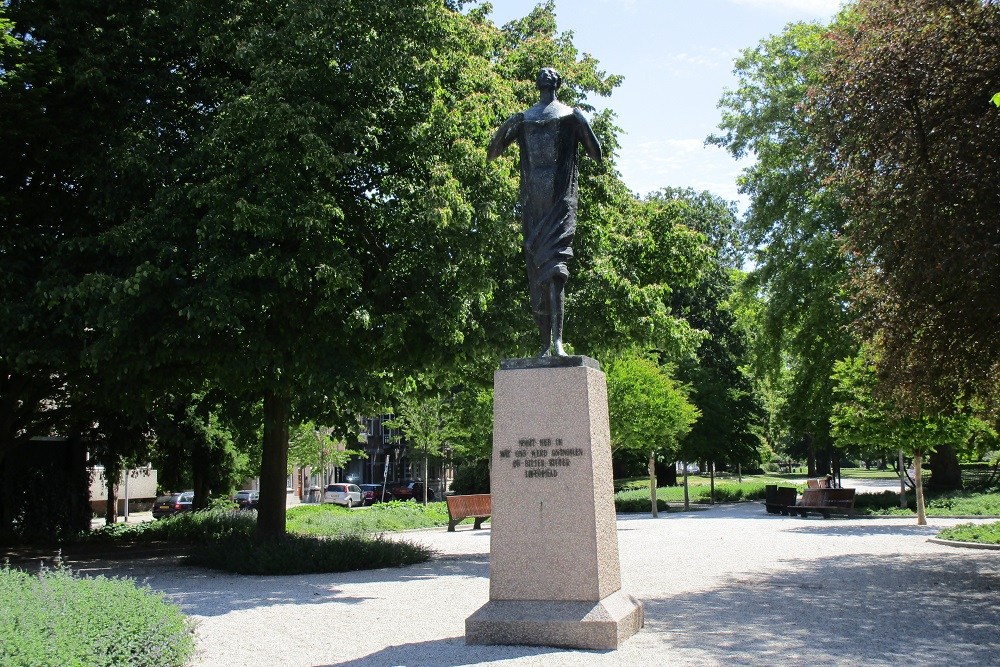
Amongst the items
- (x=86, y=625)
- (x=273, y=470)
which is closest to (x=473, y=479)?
(x=273, y=470)

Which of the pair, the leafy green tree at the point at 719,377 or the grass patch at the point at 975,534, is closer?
the grass patch at the point at 975,534

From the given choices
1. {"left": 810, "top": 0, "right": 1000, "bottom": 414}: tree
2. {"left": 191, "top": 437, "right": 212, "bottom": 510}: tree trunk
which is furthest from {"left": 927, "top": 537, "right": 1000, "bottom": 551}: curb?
{"left": 191, "top": 437, "right": 212, "bottom": 510}: tree trunk

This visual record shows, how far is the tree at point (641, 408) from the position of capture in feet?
99.8

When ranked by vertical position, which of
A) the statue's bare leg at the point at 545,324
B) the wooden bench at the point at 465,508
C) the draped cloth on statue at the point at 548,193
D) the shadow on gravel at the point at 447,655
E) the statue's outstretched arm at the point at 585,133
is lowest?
the shadow on gravel at the point at 447,655

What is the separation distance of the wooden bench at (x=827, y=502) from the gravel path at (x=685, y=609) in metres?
9.82

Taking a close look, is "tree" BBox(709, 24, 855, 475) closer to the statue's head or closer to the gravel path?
the gravel path

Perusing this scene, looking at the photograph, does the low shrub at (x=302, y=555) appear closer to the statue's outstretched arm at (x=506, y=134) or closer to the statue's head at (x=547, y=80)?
the statue's outstretched arm at (x=506, y=134)

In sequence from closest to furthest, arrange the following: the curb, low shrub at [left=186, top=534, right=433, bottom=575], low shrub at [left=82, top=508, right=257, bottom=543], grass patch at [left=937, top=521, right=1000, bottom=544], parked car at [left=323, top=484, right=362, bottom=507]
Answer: low shrub at [left=186, top=534, right=433, bottom=575] < the curb < grass patch at [left=937, top=521, right=1000, bottom=544] < low shrub at [left=82, top=508, right=257, bottom=543] < parked car at [left=323, top=484, right=362, bottom=507]

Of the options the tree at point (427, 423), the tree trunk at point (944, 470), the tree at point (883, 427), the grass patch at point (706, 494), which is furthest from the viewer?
the tree at point (427, 423)

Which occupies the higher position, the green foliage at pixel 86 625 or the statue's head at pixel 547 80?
the statue's head at pixel 547 80

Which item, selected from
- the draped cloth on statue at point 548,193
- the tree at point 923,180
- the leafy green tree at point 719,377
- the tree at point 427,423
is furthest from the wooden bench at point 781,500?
the draped cloth on statue at point 548,193

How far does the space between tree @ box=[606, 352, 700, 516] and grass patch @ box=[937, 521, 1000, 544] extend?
503 inches

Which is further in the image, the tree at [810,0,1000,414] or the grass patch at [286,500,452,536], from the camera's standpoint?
the grass patch at [286,500,452,536]

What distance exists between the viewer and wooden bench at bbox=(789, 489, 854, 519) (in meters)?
28.2
